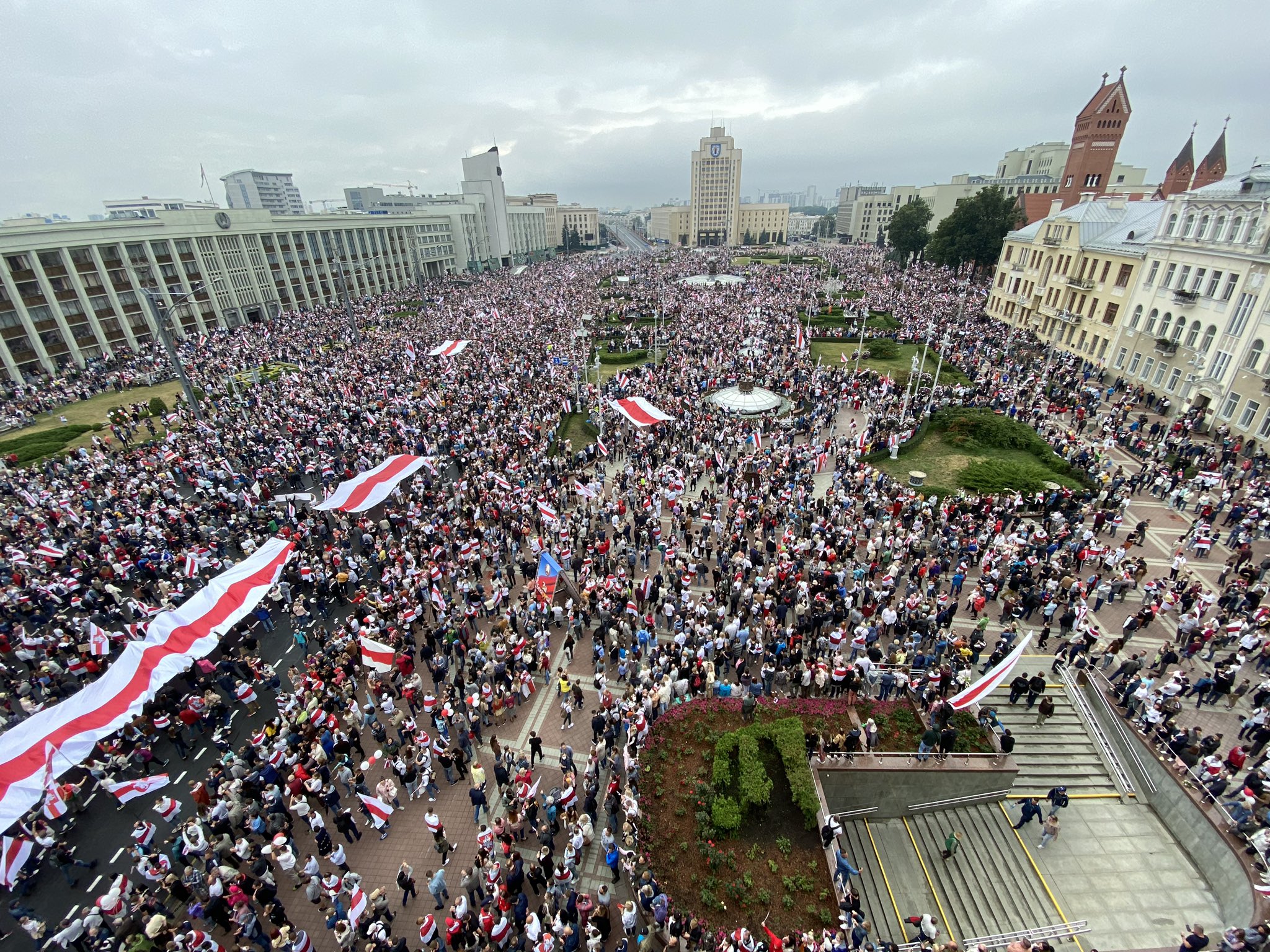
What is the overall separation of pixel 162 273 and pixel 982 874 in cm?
8025

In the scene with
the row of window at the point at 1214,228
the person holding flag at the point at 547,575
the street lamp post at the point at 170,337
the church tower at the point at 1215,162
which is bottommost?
the person holding flag at the point at 547,575

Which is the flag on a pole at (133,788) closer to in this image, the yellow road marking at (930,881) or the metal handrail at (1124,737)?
the yellow road marking at (930,881)

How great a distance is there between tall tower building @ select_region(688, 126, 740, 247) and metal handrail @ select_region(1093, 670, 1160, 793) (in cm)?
18263

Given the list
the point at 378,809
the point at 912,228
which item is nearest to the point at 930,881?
the point at 378,809

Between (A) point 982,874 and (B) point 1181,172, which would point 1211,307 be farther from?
(B) point 1181,172

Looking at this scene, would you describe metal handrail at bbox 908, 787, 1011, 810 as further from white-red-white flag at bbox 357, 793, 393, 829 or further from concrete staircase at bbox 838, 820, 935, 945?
white-red-white flag at bbox 357, 793, 393, 829

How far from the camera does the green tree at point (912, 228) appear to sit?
3339 inches

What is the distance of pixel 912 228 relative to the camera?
85.2m

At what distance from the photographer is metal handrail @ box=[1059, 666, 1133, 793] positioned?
13.9 m

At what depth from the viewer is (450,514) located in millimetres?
24000

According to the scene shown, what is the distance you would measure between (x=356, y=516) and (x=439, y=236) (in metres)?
98.4

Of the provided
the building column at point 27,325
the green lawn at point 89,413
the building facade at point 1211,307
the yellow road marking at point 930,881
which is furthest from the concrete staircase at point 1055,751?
the building column at point 27,325

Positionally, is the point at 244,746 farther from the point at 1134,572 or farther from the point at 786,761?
the point at 1134,572

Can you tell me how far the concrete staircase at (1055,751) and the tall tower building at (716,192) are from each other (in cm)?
18279
